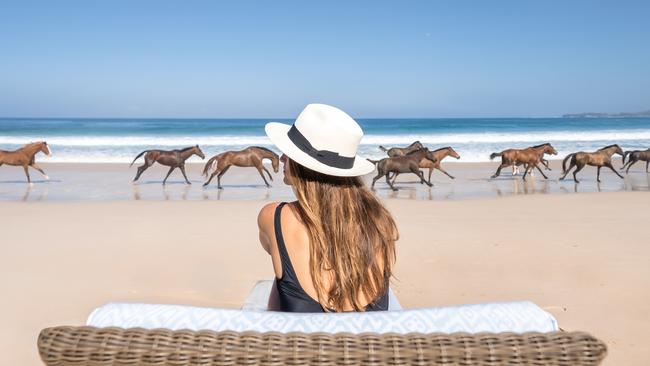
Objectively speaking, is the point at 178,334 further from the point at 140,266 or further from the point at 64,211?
the point at 64,211

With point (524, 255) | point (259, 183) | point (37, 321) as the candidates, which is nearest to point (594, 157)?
point (259, 183)

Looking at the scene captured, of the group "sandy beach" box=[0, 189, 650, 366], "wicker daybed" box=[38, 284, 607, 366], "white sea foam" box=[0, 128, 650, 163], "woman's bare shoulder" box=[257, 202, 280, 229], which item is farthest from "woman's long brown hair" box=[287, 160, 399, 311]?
"white sea foam" box=[0, 128, 650, 163]

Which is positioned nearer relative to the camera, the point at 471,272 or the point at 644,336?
the point at 644,336

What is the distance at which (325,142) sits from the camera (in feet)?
8.38

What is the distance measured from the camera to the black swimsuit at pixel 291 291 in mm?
2521

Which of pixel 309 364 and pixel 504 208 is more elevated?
pixel 309 364

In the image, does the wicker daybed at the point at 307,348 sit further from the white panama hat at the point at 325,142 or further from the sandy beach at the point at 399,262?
the sandy beach at the point at 399,262

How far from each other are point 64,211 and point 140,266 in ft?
13.0

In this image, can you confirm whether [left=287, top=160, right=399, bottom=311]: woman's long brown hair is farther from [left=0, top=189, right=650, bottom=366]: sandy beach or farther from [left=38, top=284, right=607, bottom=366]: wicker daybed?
[left=0, top=189, right=650, bottom=366]: sandy beach

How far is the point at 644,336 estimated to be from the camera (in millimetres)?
4352

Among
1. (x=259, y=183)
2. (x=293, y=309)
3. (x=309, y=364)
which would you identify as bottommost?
(x=259, y=183)

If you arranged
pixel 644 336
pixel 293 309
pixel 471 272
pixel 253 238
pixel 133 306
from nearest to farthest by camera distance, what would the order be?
pixel 133 306 → pixel 293 309 → pixel 644 336 → pixel 471 272 → pixel 253 238

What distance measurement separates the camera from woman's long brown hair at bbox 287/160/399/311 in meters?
2.46

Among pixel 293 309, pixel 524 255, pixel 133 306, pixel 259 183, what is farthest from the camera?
pixel 259 183
